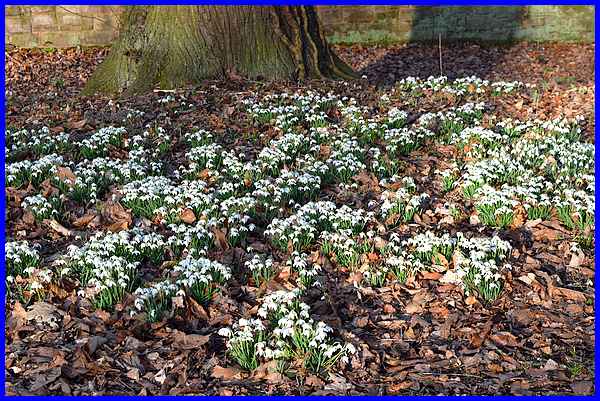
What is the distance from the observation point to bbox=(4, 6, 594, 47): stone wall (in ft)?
44.0

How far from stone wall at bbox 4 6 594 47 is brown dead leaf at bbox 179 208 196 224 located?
932 centimetres

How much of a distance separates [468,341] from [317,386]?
3.04 feet

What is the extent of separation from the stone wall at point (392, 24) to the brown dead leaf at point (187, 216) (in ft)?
30.6

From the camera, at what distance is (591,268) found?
463 cm

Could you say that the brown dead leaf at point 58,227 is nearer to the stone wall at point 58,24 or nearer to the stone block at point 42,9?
the stone wall at point 58,24

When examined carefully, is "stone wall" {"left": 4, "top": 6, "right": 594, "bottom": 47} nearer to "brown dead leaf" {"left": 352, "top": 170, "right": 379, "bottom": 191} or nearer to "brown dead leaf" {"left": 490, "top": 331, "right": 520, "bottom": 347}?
"brown dead leaf" {"left": 352, "top": 170, "right": 379, "bottom": 191}

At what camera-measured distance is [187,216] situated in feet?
17.1

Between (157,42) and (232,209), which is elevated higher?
(157,42)

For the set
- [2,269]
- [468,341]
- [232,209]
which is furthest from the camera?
[232,209]

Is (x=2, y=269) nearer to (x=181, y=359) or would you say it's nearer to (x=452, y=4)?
(x=181, y=359)

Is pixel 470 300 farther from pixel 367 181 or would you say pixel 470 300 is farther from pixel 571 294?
pixel 367 181

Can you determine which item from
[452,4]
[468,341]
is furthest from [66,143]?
[452,4]

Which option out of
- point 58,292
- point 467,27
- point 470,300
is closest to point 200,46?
point 58,292

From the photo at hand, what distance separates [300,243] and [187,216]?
0.90 meters
